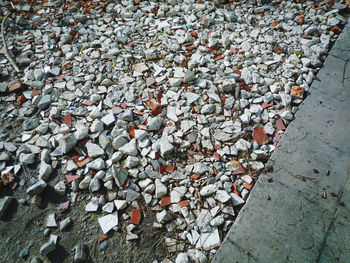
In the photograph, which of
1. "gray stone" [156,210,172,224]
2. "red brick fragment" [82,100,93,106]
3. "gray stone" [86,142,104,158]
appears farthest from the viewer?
"red brick fragment" [82,100,93,106]

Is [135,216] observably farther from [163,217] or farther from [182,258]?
[182,258]

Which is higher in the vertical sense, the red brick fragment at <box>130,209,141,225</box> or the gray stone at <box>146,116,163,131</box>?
the gray stone at <box>146,116,163,131</box>

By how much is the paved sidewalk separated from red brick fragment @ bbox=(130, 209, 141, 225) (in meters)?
0.67

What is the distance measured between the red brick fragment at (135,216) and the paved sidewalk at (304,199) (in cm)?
67

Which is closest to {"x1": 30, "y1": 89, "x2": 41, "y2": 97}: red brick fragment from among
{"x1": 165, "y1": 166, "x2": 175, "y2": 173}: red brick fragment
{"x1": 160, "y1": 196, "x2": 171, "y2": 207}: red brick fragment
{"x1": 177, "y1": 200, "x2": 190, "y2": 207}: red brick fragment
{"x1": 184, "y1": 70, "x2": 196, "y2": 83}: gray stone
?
{"x1": 184, "y1": 70, "x2": 196, "y2": 83}: gray stone

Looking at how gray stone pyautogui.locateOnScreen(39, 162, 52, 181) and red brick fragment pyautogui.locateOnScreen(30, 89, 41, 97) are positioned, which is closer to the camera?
gray stone pyautogui.locateOnScreen(39, 162, 52, 181)

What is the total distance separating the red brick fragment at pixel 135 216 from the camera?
1.93 metres

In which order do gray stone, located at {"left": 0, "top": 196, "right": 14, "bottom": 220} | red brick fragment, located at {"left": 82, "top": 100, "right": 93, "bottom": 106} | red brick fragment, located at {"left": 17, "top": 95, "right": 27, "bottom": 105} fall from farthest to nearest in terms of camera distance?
red brick fragment, located at {"left": 17, "top": 95, "right": 27, "bottom": 105} → red brick fragment, located at {"left": 82, "top": 100, "right": 93, "bottom": 106} → gray stone, located at {"left": 0, "top": 196, "right": 14, "bottom": 220}

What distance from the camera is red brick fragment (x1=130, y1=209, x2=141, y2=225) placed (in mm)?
1933

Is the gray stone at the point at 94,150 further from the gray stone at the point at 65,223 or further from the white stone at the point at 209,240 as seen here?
the white stone at the point at 209,240

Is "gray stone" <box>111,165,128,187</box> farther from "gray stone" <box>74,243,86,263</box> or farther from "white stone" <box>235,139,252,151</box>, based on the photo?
"white stone" <box>235,139,252,151</box>

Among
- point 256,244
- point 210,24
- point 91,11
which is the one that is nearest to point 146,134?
point 256,244

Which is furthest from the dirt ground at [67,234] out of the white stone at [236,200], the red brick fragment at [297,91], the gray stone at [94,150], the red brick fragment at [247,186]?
the red brick fragment at [297,91]

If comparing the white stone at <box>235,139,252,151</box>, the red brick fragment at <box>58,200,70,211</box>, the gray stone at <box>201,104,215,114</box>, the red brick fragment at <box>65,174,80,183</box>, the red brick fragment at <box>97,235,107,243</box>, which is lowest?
the red brick fragment at <box>97,235,107,243</box>
